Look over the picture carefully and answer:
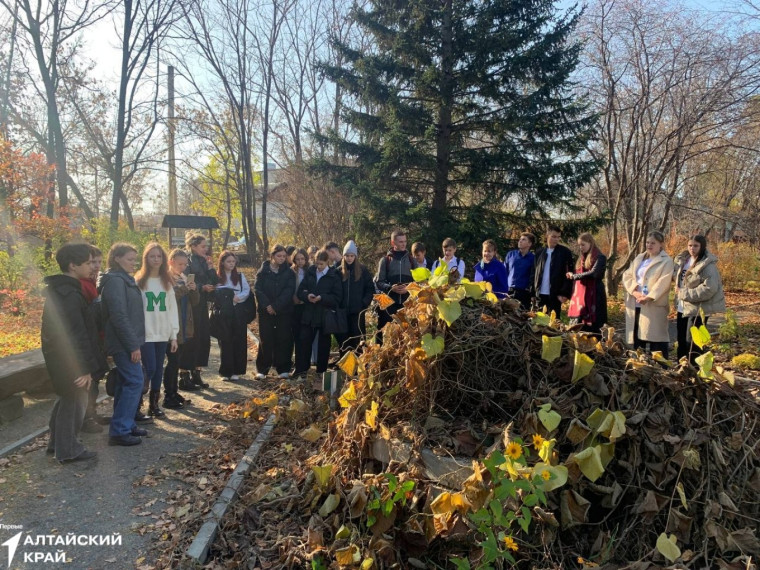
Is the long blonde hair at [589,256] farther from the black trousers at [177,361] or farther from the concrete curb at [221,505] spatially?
the black trousers at [177,361]

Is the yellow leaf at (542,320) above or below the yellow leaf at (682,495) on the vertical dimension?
above

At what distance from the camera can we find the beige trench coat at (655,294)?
5758 millimetres

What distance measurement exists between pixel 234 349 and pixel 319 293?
1677 millimetres

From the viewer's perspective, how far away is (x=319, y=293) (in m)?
6.52

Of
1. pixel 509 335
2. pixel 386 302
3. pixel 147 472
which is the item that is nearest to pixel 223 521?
pixel 147 472

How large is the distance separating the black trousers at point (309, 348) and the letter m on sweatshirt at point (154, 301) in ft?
6.91

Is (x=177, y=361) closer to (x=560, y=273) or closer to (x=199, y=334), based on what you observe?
(x=199, y=334)

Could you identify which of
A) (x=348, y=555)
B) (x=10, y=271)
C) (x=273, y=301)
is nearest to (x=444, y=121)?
(x=273, y=301)

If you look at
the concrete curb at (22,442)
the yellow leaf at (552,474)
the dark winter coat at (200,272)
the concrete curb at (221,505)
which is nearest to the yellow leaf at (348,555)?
the concrete curb at (221,505)

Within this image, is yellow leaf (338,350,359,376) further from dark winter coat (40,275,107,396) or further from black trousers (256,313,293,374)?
black trousers (256,313,293,374)

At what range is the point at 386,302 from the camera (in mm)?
3688

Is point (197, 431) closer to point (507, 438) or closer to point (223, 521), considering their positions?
point (223, 521)

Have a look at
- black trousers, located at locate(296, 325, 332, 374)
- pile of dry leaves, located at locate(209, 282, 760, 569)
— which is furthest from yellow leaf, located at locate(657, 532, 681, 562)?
black trousers, located at locate(296, 325, 332, 374)

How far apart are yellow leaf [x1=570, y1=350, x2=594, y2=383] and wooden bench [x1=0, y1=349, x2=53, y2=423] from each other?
6.03 m
